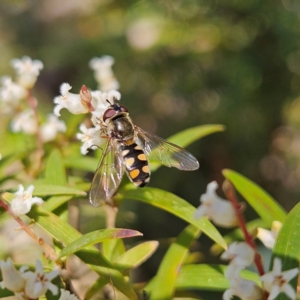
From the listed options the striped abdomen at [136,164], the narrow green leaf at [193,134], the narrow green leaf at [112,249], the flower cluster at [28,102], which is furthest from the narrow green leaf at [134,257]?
the flower cluster at [28,102]

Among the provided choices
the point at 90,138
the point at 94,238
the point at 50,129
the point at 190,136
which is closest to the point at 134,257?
the point at 94,238

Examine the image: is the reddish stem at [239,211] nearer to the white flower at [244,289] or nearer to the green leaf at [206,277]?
the white flower at [244,289]

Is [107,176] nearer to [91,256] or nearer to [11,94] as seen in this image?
[91,256]

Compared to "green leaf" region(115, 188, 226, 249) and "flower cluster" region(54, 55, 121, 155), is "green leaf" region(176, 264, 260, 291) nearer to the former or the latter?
"green leaf" region(115, 188, 226, 249)


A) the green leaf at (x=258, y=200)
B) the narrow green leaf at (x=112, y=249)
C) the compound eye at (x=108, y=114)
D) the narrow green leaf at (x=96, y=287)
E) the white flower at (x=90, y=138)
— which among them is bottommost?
the narrow green leaf at (x=96, y=287)

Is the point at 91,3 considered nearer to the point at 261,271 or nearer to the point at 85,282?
the point at 85,282

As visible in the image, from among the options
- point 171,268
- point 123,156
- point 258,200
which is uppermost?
point 123,156
